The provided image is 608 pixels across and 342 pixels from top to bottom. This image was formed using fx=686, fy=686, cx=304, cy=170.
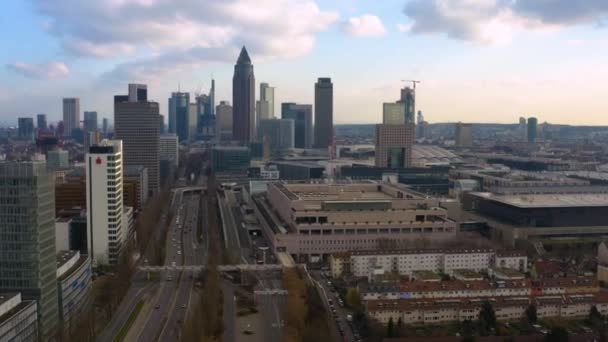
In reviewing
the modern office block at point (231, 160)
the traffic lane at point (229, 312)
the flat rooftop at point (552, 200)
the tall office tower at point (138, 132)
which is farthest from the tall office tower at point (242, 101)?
the traffic lane at point (229, 312)

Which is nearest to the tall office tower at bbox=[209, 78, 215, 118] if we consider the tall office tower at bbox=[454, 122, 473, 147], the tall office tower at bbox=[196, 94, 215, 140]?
the tall office tower at bbox=[196, 94, 215, 140]

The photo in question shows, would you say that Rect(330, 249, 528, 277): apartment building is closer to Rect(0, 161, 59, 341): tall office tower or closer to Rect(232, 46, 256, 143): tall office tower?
Rect(0, 161, 59, 341): tall office tower

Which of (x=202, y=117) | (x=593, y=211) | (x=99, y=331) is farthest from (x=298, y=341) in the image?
(x=202, y=117)

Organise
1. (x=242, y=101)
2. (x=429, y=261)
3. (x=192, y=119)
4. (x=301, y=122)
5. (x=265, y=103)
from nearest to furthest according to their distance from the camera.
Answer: (x=429, y=261), (x=242, y=101), (x=301, y=122), (x=192, y=119), (x=265, y=103)

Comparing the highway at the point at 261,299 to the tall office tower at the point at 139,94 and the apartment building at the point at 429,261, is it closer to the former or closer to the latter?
the apartment building at the point at 429,261

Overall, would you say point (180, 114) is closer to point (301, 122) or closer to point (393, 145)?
point (301, 122)

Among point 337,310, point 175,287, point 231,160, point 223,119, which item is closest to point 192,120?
point 223,119

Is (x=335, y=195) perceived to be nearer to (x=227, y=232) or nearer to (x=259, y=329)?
(x=227, y=232)
